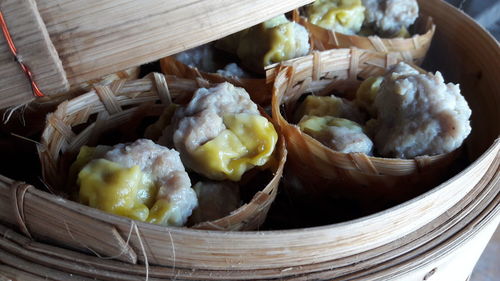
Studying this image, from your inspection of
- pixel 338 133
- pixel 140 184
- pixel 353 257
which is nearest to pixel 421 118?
pixel 338 133

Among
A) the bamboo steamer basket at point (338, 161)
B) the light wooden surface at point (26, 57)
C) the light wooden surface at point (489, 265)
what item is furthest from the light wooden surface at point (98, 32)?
the light wooden surface at point (489, 265)

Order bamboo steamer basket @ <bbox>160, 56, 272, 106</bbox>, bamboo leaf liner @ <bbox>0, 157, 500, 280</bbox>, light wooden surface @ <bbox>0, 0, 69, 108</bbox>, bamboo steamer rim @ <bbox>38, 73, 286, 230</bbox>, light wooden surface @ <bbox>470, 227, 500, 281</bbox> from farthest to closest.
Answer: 1. light wooden surface @ <bbox>470, 227, 500, 281</bbox>
2. bamboo steamer basket @ <bbox>160, 56, 272, 106</bbox>
3. bamboo steamer rim @ <bbox>38, 73, 286, 230</bbox>
4. bamboo leaf liner @ <bbox>0, 157, 500, 280</bbox>
5. light wooden surface @ <bbox>0, 0, 69, 108</bbox>

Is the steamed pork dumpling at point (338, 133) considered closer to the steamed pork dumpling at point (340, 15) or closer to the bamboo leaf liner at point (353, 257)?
the bamboo leaf liner at point (353, 257)

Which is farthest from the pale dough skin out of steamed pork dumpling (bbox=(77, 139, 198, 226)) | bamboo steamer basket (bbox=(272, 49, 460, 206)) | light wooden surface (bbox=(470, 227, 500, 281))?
light wooden surface (bbox=(470, 227, 500, 281))

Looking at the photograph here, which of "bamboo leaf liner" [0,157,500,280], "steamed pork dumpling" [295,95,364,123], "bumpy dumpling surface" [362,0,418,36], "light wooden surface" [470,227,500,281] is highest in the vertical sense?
"bumpy dumpling surface" [362,0,418,36]

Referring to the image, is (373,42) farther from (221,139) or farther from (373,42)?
(221,139)

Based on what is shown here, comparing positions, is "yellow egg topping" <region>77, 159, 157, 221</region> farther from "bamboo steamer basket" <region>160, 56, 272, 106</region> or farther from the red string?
"bamboo steamer basket" <region>160, 56, 272, 106</region>
